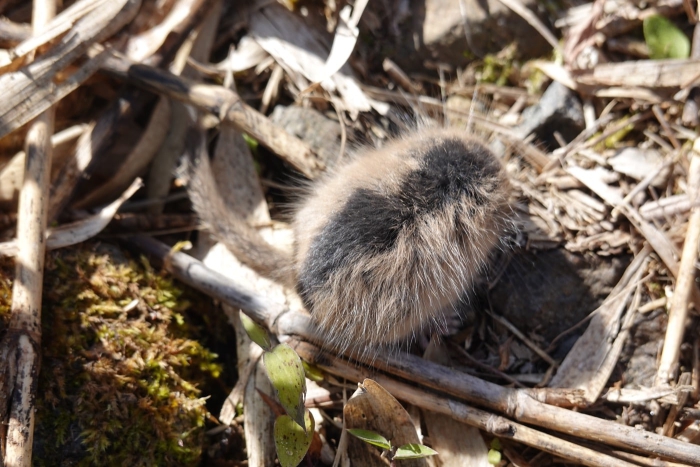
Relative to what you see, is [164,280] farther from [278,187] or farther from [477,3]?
[477,3]

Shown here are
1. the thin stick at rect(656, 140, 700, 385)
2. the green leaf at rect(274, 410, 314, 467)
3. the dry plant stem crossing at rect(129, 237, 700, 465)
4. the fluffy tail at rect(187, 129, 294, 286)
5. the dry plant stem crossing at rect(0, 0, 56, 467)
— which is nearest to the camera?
the dry plant stem crossing at rect(0, 0, 56, 467)

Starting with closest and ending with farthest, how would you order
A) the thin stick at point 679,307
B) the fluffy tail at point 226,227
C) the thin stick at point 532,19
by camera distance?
1. the thin stick at point 679,307
2. the fluffy tail at point 226,227
3. the thin stick at point 532,19

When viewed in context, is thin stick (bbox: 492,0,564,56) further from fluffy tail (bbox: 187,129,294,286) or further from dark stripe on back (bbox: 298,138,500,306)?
fluffy tail (bbox: 187,129,294,286)

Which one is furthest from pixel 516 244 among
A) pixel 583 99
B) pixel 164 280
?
pixel 164 280

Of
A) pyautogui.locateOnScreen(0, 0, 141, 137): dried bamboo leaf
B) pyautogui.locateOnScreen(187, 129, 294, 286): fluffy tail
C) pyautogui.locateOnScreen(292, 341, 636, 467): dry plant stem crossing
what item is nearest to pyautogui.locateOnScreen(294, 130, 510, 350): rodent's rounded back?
pyautogui.locateOnScreen(292, 341, 636, 467): dry plant stem crossing

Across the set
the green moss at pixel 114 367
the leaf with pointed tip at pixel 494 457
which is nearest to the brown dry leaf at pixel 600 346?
the leaf with pointed tip at pixel 494 457

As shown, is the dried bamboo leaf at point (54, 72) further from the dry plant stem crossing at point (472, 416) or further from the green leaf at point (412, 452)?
the green leaf at point (412, 452)
